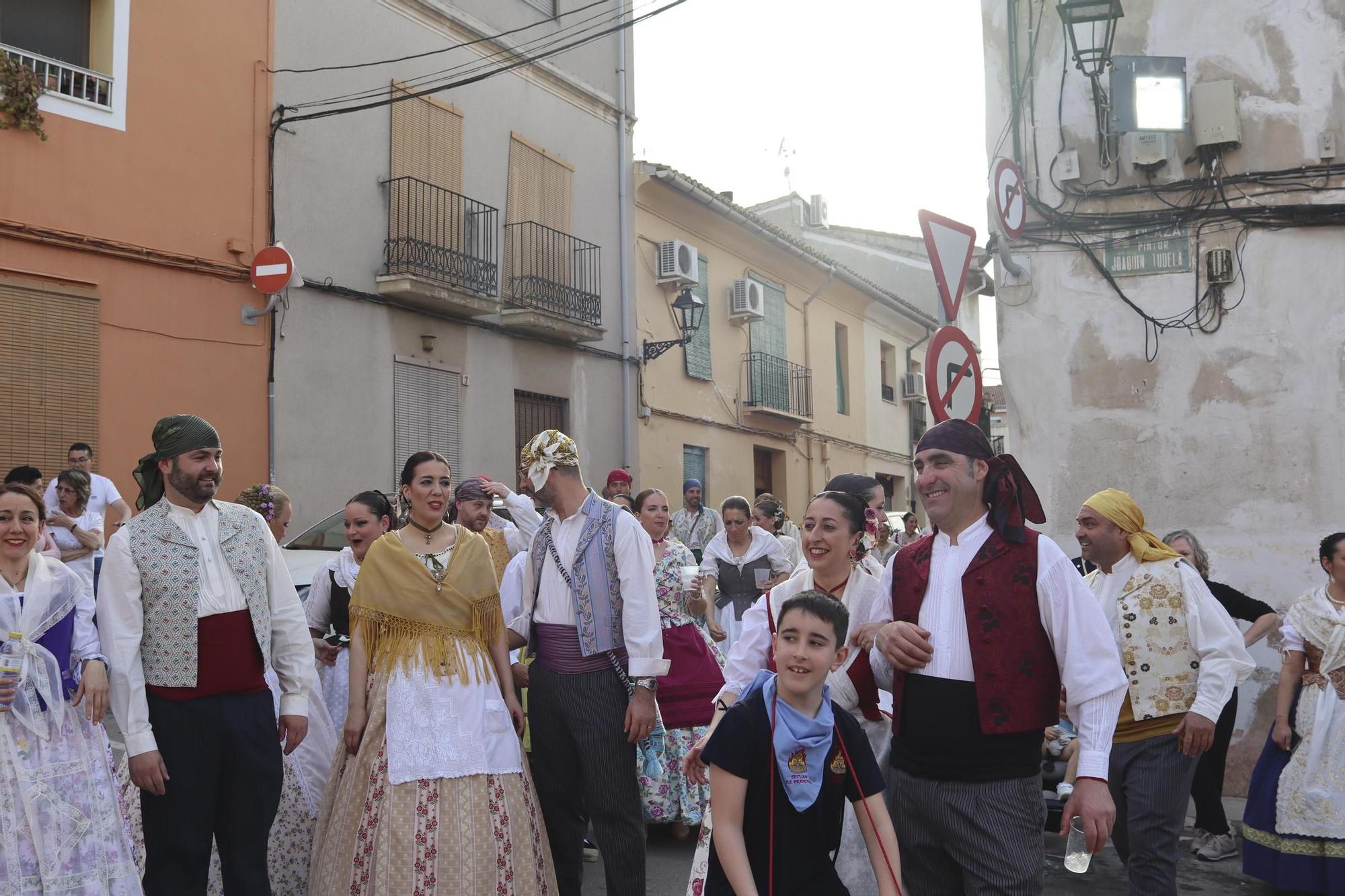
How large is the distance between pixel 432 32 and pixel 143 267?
538cm

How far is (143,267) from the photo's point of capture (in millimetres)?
12211

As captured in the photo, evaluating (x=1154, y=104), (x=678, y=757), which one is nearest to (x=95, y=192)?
(x=678, y=757)

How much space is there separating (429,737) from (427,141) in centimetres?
1156

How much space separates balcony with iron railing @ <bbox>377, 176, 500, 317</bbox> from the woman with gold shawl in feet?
31.1

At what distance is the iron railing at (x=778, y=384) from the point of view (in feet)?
76.9

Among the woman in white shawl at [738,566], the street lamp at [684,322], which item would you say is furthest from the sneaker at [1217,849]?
the street lamp at [684,322]

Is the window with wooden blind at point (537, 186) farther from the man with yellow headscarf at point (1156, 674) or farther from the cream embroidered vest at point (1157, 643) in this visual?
the cream embroidered vest at point (1157, 643)

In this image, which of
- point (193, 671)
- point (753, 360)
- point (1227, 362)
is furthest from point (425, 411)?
point (193, 671)

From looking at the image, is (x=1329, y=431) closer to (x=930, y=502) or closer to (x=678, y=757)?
(x=678, y=757)

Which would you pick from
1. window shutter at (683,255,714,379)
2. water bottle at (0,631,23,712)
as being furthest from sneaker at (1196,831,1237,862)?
window shutter at (683,255,714,379)

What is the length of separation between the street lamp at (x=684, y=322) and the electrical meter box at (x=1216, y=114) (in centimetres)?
1087

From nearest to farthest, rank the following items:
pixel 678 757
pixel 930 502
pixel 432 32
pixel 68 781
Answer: pixel 930 502 < pixel 68 781 < pixel 678 757 < pixel 432 32

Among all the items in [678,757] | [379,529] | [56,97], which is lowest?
[678,757]

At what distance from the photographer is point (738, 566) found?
9984 mm
